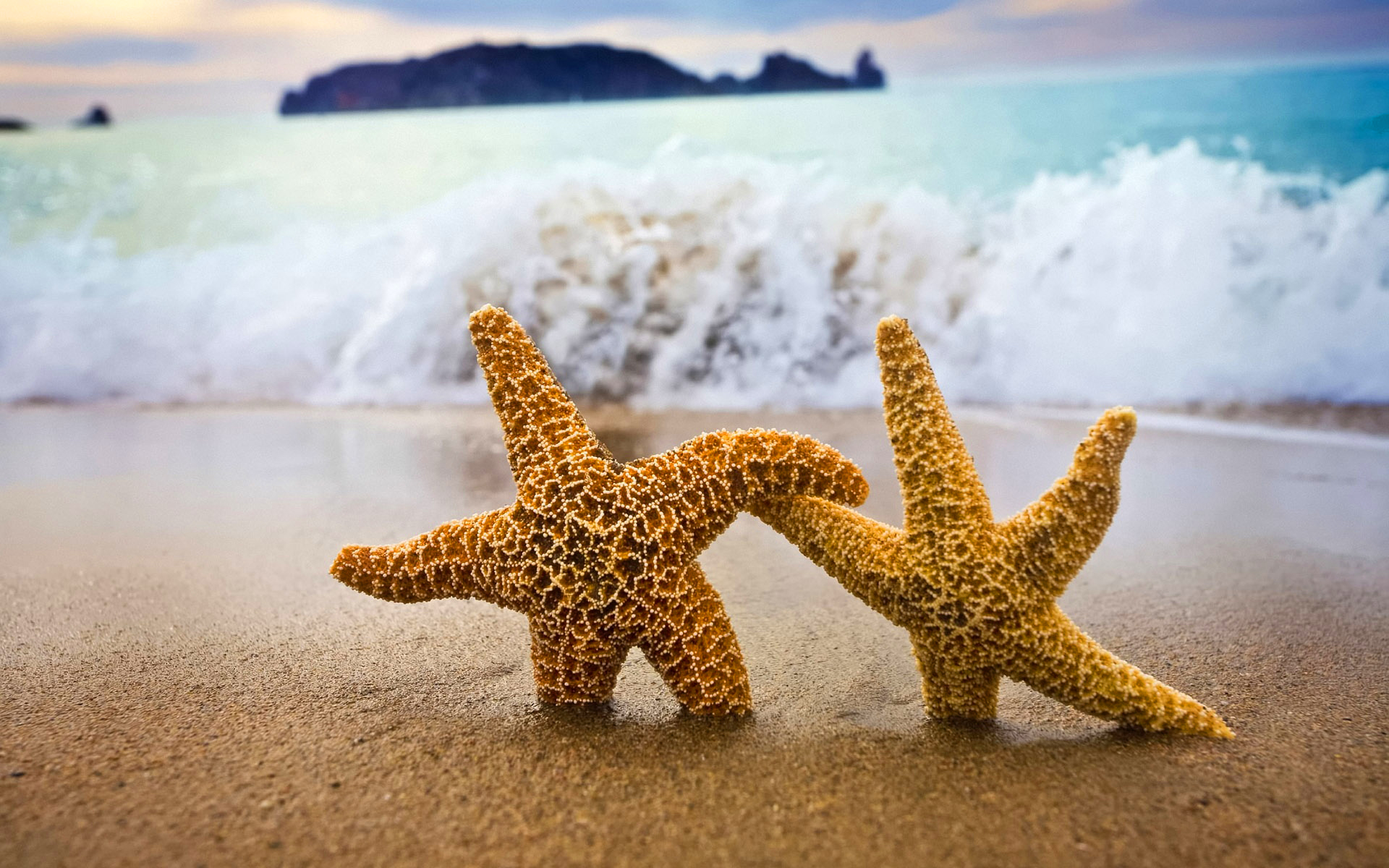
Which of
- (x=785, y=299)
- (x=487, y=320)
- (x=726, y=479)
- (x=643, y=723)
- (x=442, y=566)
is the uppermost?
(x=487, y=320)

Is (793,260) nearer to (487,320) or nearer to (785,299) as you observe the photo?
(785,299)

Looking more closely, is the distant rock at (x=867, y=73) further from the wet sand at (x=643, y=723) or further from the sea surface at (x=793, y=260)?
the wet sand at (x=643, y=723)

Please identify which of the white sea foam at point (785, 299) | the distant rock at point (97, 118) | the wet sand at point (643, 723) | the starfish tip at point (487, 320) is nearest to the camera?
the wet sand at point (643, 723)

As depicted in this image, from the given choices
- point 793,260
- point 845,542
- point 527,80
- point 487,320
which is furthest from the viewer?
point 527,80

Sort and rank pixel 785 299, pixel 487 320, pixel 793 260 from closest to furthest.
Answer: pixel 487 320 → pixel 785 299 → pixel 793 260

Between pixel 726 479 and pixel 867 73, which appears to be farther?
pixel 867 73

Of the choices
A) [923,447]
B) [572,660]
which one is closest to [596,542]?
[572,660]

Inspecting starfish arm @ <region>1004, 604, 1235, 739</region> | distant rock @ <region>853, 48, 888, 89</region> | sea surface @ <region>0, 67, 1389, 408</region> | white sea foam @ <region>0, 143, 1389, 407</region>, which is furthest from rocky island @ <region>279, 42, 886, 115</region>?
starfish arm @ <region>1004, 604, 1235, 739</region>

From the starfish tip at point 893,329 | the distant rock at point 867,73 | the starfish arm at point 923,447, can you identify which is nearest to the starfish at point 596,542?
the starfish arm at point 923,447
